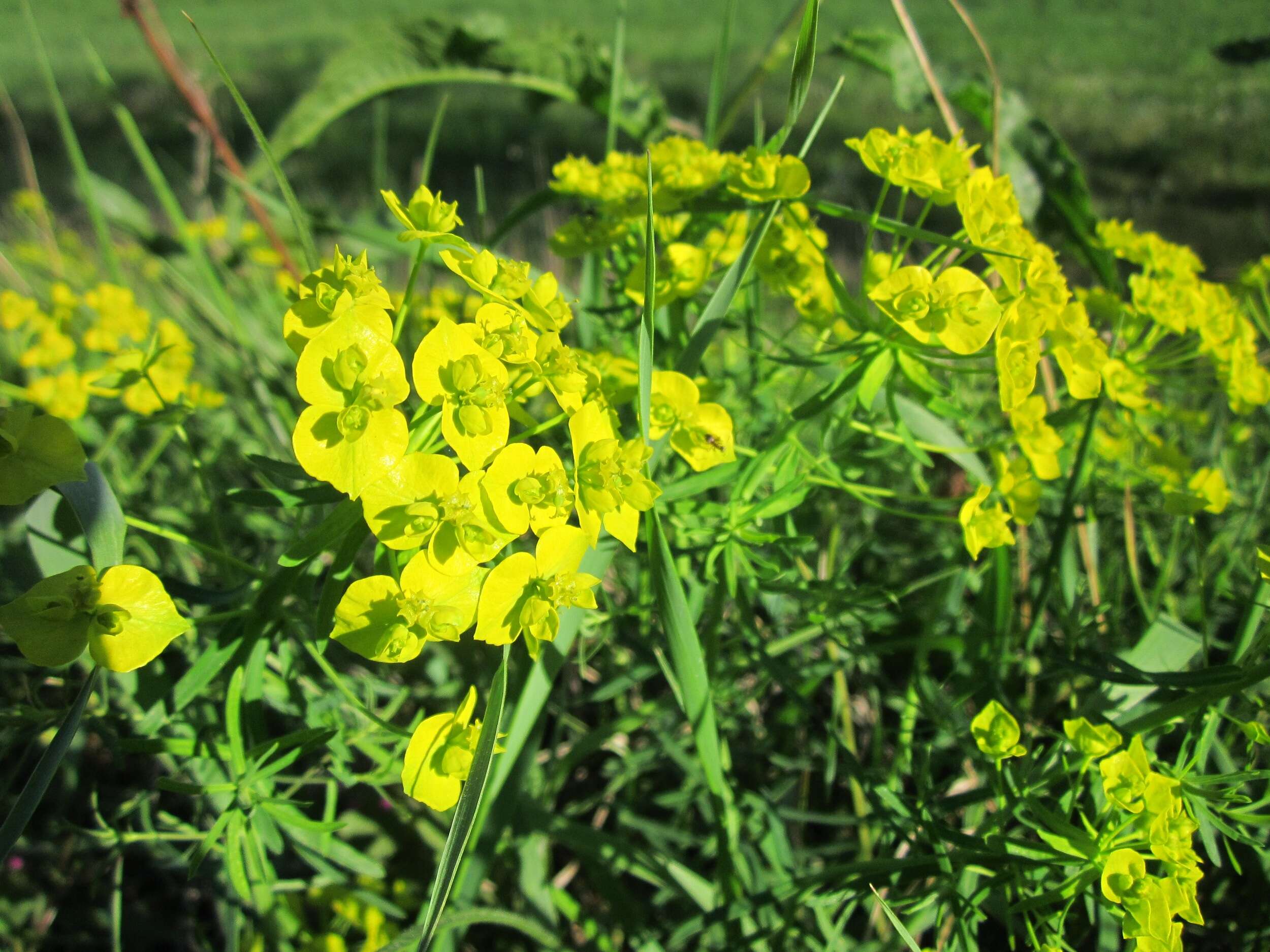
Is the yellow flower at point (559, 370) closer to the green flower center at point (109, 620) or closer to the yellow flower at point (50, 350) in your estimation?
the green flower center at point (109, 620)

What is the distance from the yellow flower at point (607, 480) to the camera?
2.15ft

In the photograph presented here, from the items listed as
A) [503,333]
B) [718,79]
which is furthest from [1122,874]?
[718,79]

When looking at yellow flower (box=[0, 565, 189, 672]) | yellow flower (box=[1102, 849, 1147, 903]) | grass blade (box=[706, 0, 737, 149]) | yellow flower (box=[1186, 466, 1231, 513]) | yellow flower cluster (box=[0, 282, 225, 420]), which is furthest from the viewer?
grass blade (box=[706, 0, 737, 149])

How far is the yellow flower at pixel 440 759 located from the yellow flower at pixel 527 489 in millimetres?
177

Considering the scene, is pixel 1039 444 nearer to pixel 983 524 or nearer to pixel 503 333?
pixel 983 524

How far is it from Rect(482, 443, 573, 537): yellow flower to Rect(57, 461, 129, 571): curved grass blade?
345 mm

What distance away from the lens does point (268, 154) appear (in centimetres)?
73

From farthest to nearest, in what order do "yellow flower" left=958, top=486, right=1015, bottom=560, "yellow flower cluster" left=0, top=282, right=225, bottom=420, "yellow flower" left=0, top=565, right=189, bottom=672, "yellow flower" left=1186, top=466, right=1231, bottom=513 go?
"yellow flower cluster" left=0, top=282, right=225, bottom=420 → "yellow flower" left=1186, top=466, right=1231, bottom=513 → "yellow flower" left=958, top=486, right=1015, bottom=560 → "yellow flower" left=0, top=565, right=189, bottom=672

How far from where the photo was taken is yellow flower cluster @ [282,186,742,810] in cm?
60

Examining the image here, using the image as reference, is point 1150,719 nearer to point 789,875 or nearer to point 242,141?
point 789,875

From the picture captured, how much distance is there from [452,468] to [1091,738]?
0.65m

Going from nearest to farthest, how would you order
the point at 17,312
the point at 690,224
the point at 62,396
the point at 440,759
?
the point at 440,759
the point at 690,224
the point at 62,396
the point at 17,312

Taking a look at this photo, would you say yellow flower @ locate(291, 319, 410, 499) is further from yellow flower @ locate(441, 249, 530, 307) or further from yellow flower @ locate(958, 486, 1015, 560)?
yellow flower @ locate(958, 486, 1015, 560)

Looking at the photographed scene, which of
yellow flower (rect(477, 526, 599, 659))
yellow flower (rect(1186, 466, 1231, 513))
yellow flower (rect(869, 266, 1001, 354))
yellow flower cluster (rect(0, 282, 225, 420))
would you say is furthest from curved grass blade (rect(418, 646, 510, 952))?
yellow flower (rect(1186, 466, 1231, 513))
